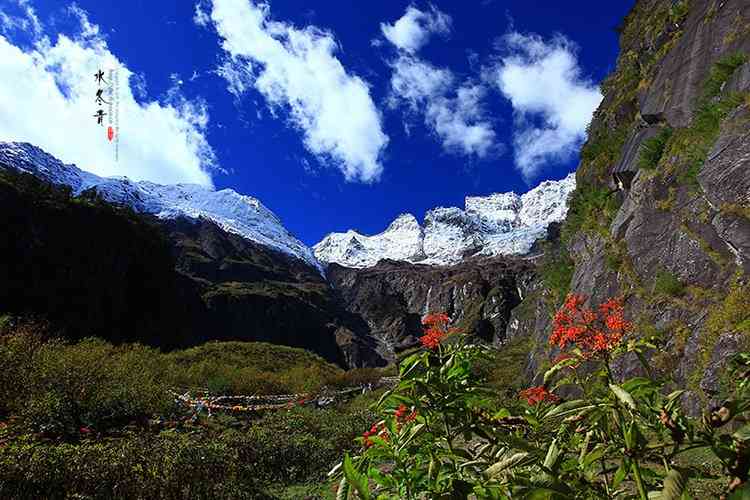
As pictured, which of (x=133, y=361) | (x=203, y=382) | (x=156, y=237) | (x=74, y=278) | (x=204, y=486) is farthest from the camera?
(x=156, y=237)

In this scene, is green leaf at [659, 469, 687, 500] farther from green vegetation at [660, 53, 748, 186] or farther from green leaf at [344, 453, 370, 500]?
green vegetation at [660, 53, 748, 186]

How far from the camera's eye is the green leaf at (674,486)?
0.87 m

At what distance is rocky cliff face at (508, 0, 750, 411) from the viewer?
9.07 m

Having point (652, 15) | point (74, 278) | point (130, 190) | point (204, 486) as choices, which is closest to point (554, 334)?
point (204, 486)

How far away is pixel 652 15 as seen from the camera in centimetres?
2059

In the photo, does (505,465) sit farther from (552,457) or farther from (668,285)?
(668,285)

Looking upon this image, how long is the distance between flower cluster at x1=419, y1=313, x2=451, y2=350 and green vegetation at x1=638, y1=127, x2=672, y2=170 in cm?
1401

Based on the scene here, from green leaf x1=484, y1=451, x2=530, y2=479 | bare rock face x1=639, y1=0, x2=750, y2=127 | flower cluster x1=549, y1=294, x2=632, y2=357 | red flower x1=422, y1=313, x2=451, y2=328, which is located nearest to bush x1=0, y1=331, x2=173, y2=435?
red flower x1=422, y1=313, x2=451, y2=328

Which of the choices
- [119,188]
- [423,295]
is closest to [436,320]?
[423,295]

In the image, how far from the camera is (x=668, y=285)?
1063 centimetres

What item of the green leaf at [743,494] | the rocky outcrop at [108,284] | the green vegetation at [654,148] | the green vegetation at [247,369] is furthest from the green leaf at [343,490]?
the rocky outcrop at [108,284]

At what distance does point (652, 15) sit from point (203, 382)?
90.9 ft

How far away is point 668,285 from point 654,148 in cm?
524

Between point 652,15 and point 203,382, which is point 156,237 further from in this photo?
point 652,15
